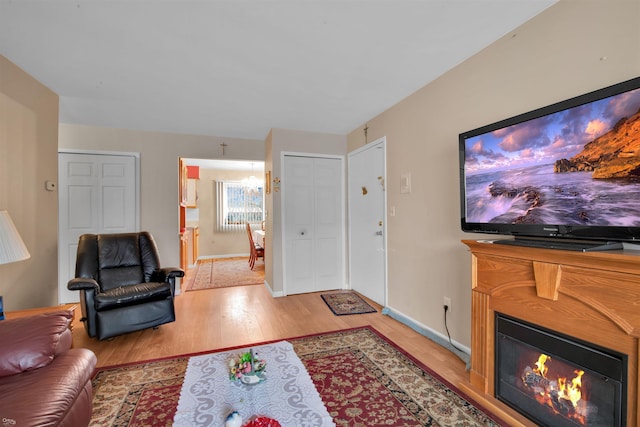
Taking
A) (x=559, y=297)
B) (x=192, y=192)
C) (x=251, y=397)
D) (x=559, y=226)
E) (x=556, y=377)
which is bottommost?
(x=251, y=397)

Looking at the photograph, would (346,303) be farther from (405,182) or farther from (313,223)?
(405,182)

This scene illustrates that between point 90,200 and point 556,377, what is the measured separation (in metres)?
5.13

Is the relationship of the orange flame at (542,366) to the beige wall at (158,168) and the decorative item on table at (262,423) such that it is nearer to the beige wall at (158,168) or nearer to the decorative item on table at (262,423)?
the decorative item on table at (262,423)

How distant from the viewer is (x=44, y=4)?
1.61 metres

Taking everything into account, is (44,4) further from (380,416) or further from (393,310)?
(393,310)

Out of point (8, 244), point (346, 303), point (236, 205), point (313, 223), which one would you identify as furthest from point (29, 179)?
point (236, 205)

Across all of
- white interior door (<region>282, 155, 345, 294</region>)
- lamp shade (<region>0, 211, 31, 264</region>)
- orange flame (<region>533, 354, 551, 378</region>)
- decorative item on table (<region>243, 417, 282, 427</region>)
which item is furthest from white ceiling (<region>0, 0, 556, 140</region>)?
decorative item on table (<region>243, 417, 282, 427</region>)

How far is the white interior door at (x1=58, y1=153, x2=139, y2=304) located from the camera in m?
3.69

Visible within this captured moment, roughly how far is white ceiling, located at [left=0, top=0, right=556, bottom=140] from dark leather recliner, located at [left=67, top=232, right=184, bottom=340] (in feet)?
5.25

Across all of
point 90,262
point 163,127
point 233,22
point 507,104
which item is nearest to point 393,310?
point 507,104

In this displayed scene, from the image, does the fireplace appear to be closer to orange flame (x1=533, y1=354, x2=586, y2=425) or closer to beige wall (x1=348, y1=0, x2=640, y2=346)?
orange flame (x1=533, y1=354, x2=586, y2=425)

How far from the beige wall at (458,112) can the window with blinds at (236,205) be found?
4826 mm

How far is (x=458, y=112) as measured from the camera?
7.46 feet

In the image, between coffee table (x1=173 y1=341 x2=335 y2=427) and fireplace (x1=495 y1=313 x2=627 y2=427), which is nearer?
fireplace (x1=495 y1=313 x2=627 y2=427)
